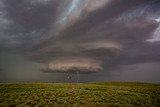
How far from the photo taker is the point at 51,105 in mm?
31484

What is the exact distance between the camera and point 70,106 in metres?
31.0

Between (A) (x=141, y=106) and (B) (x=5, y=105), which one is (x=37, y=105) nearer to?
(B) (x=5, y=105)

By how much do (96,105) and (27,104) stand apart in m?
11.2

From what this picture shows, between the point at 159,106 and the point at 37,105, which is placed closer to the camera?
the point at 37,105

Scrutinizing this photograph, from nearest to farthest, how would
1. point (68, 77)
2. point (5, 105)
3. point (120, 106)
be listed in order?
1. point (5, 105)
2. point (120, 106)
3. point (68, 77)

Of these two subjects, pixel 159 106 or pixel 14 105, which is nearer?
pixel 14 105

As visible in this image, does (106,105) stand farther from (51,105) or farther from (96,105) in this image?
(51,105)

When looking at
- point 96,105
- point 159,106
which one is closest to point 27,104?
point 96,105

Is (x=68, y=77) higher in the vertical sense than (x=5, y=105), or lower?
higher

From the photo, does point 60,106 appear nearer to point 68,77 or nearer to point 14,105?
point 14,105

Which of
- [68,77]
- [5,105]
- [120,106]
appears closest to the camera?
[5,105]

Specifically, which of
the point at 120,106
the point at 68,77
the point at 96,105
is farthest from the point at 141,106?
the point at 68,77

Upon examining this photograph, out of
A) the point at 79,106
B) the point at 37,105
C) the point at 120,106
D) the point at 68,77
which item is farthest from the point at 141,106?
the point at 68,77

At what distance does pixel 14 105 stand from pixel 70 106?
8.64 meters
